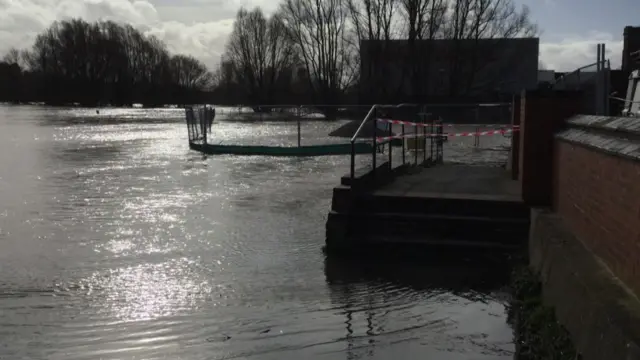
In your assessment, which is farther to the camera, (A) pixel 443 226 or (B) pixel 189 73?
(B) pixel 189 73

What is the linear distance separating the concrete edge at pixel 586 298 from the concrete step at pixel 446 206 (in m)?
1.72

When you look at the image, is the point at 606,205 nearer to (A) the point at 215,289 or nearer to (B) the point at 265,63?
(A) the point at 215,289

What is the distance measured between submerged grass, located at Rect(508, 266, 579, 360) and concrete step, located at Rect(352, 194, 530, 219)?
158 cm

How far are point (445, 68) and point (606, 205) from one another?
62.1 m

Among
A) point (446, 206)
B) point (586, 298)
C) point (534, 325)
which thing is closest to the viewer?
point (586, 298)

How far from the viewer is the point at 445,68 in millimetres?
64750

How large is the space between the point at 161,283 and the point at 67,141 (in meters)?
23.7

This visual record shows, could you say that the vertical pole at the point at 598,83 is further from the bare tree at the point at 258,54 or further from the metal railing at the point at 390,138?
the bare tree at the point at 258,54

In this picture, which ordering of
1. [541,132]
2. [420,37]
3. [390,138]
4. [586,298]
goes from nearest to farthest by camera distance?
[586,298] → [541,132] → [390,138] → [420,37]

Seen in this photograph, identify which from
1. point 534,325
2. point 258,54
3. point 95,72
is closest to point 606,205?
point 534,325

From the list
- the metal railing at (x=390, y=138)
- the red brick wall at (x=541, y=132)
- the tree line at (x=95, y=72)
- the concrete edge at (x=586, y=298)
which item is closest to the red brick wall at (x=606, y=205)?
the concrete edge at (x=586, y=298)

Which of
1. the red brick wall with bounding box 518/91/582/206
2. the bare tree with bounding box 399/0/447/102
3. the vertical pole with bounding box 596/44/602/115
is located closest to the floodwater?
the red brick wall with bounding box 518/91/582/206

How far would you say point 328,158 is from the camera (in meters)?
20.7

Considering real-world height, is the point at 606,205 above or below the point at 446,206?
above
